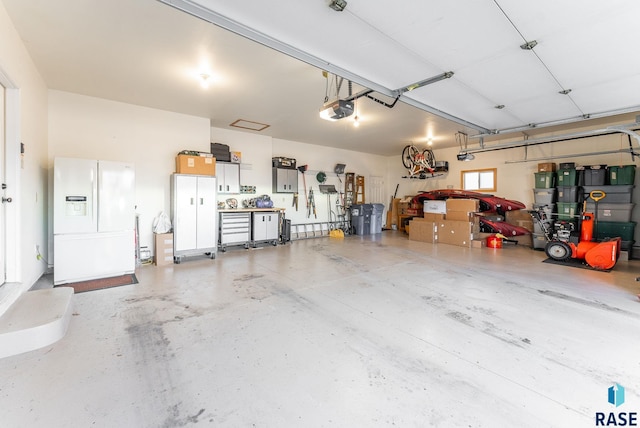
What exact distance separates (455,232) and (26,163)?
26.8 ft

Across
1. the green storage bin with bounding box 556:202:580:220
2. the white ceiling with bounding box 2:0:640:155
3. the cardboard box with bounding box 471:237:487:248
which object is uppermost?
the white ceiling with bounding box 2:0:640:155

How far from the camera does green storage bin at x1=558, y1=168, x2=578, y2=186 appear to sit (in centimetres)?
611

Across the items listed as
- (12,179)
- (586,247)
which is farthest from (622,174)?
(12,179)

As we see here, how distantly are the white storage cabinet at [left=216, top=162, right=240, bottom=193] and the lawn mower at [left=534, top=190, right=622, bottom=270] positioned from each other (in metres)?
6.78

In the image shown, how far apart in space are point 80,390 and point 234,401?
101cm

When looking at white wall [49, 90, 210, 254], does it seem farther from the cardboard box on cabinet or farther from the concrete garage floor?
the cardboard box on cabinet

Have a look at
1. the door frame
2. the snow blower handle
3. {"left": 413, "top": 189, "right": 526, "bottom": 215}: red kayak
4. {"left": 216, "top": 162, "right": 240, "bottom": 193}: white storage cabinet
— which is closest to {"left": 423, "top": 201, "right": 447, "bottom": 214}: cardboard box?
{"left": 413, "top": 189, "right": 526, "bottom": 215}: red kayak

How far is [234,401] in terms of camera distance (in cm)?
163

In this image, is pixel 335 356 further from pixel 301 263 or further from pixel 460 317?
pixel 301 263

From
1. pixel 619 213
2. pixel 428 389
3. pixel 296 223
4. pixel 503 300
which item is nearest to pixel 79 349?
pixel 428 389

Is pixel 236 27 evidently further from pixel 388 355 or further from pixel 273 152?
pixel 273 152

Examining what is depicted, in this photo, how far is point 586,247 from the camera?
490 centimetres

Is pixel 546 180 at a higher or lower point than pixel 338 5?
lower

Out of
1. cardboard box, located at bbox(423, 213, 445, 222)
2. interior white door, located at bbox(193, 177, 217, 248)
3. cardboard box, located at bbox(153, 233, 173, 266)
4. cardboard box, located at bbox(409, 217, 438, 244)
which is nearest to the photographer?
cardboard box, located at bbox(153, 233, 173, 266)
